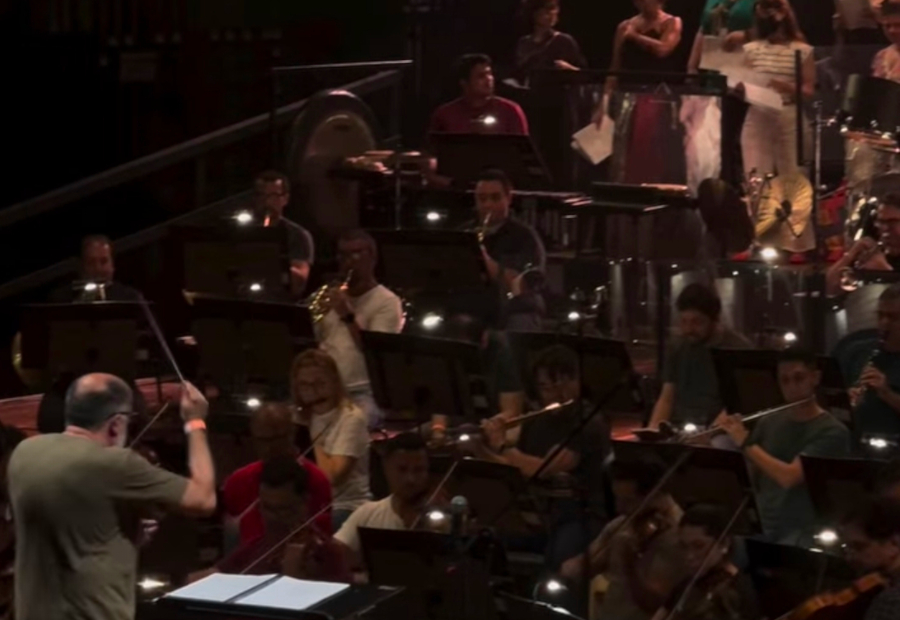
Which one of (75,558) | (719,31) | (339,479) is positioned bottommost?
→ (339,479)

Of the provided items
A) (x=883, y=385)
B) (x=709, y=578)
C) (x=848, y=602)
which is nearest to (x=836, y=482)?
(x=709, y=578)

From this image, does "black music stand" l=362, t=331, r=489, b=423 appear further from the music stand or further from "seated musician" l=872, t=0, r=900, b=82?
"seated musician" l=872, t=0, r=900, b=82

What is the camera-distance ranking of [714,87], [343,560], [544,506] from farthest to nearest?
[714,87] < [544,506] < [343,560]

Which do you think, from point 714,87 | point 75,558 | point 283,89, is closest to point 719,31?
point 714,87

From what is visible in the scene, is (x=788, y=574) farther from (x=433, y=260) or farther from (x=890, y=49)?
(x=890, y=49)

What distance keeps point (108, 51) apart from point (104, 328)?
449cm

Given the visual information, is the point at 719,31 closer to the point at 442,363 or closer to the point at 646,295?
the point at 646,295

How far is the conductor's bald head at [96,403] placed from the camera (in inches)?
249

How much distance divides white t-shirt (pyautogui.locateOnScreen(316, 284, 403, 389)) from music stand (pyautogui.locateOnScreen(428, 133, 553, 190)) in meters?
1.69

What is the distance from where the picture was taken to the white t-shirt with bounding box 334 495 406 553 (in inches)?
328

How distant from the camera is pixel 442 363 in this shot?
355 inches

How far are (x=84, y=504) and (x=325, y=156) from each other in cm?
645

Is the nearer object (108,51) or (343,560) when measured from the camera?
(343,560)

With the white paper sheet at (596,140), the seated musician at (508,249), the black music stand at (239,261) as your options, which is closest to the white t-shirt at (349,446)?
the seated musician at (508,249)
